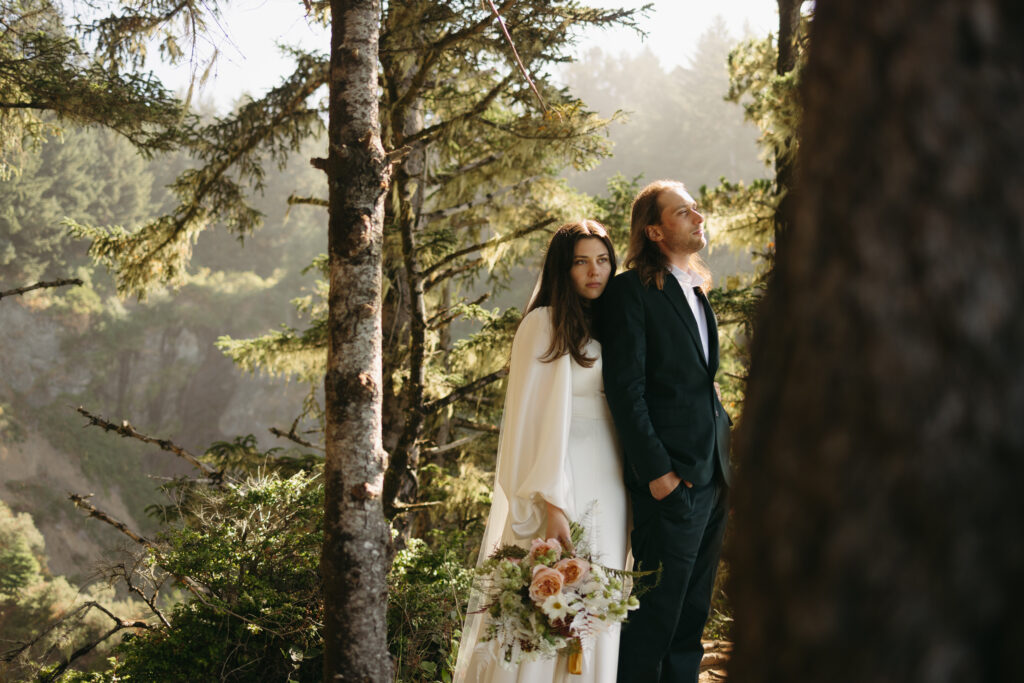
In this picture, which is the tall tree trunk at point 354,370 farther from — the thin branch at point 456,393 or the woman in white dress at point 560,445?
the thin branch at point 456,393

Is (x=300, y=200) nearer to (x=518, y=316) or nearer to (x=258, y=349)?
(x=518, y=316)

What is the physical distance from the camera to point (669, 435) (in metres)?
2.62

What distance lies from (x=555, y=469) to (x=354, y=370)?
1.07 meters

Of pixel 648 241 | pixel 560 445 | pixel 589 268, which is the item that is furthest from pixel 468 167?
pixel 560 445

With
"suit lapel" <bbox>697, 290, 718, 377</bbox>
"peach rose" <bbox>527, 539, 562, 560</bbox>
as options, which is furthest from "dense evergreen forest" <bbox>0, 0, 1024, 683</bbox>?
"peach rose" <bbox>527, 539, 562, 560</bbox>

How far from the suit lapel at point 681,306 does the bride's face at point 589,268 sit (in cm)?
24

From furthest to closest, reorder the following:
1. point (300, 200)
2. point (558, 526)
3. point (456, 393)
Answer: point (456, 393) → point (300, 200) → point (558, 526)

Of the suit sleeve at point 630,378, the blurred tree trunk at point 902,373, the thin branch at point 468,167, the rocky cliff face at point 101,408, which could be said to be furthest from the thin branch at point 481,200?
the rocky cliff face at point 101,408

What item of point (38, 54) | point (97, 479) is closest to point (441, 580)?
point (38, 54)

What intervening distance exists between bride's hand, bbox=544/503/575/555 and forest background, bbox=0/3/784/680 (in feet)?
5.57

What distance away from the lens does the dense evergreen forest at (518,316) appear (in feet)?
2.08

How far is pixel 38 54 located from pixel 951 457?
6.70 metres

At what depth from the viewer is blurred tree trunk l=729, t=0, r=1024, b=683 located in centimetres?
62

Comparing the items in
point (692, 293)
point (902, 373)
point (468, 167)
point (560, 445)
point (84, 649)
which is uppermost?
point (468, 167)
